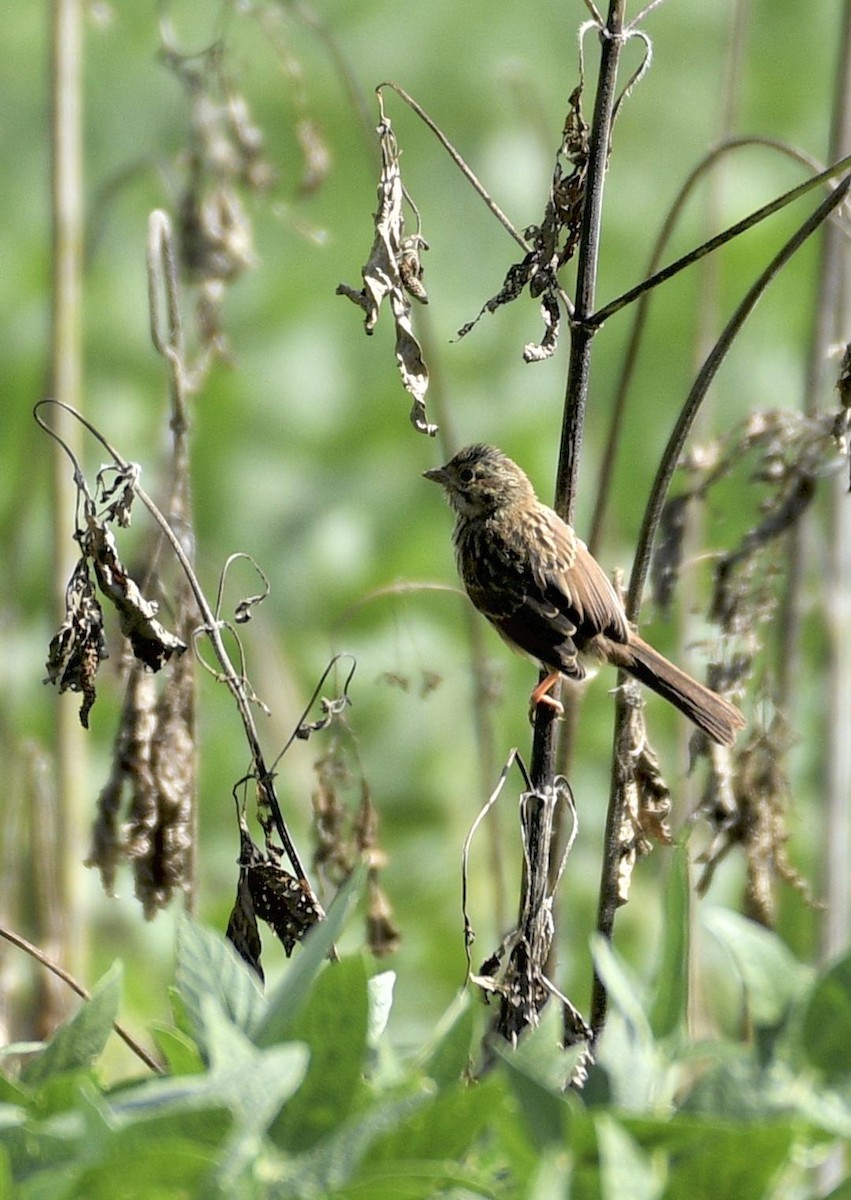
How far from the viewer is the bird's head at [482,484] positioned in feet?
9.27

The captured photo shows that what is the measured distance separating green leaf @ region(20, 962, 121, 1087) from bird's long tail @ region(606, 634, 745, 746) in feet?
3.82

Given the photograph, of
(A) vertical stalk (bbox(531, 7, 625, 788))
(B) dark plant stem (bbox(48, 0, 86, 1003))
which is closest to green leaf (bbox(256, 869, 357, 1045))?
(A) vertical stalk (bbox(531, 7, 625, 788))

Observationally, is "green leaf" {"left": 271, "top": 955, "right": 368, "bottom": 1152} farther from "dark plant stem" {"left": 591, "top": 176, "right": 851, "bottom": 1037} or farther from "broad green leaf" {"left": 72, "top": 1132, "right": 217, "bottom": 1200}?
"dark plant stem" {"left": 591, "top": 176, "right": 851, "bottom": 1037}

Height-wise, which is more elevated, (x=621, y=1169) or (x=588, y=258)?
(x=588, y=258)

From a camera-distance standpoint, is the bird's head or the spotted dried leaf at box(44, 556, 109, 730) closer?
the spotted dried leaf at box(44, 556, 109, 730)

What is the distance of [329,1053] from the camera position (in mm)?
1130

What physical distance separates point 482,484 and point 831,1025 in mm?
1840

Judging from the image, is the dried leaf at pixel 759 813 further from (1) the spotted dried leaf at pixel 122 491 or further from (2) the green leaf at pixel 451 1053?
(2) the green leaf at pixel 451 1053

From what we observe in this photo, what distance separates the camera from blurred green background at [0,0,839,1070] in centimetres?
466

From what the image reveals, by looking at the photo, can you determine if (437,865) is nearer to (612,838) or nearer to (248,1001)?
(612,838)

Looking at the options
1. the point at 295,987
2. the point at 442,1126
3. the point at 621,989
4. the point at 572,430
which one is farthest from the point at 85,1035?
the point at 572,430

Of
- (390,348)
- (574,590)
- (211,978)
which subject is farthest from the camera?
(390,348)

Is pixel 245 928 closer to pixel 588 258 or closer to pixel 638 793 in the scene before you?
pixel 638 793

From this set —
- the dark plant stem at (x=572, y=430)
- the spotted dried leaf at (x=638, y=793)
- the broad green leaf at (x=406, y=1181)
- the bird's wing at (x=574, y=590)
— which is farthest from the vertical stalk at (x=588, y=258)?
the bird's wing at (x=574, y=590)
